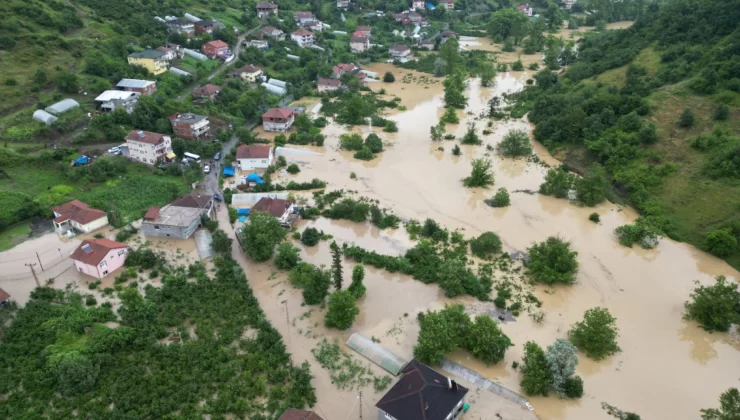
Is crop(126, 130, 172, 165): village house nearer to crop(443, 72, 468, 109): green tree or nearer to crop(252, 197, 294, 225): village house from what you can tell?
crop(252, 197, 294, 225): village house

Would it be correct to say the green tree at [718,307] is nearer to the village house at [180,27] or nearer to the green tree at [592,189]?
the green tree at [592,189]

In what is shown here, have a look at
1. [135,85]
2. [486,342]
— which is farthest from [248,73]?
[486,342]

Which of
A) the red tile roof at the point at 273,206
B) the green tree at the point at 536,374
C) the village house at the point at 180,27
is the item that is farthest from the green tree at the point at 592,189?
the village house at the point at 180,27

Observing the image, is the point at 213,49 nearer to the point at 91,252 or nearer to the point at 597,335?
the point at 91,252

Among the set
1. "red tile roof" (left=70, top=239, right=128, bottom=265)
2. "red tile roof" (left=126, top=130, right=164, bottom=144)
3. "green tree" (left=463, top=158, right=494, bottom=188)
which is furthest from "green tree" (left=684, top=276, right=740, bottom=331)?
"red tile roof" (left=126, top=130, right=164, bottom=144)

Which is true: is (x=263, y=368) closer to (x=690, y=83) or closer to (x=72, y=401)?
(x=72, y=401)

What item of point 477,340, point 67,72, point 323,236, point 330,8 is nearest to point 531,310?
point 477,340
